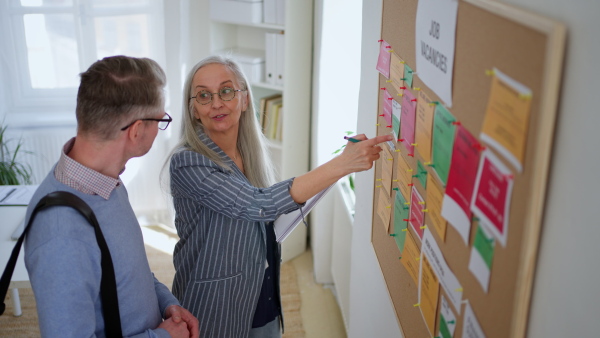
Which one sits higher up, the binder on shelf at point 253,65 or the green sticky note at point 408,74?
the green sticky note at point 408,74

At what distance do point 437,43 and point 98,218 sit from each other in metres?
0.81

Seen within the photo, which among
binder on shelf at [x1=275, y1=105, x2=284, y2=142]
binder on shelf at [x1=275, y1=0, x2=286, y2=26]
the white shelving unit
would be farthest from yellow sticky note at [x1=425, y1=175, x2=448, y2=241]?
binder on shelf at [x1=275, y1=105, x2=284, y2=142]

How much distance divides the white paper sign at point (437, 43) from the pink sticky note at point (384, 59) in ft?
0.92

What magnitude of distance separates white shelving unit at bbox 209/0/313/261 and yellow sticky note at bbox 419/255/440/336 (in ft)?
7.35

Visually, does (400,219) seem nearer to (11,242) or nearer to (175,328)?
(175,328)

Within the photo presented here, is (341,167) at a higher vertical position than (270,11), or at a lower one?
lower

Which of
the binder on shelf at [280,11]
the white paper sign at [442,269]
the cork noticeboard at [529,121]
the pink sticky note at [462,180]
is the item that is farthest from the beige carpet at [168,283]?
the pink sticky note at [462,180]

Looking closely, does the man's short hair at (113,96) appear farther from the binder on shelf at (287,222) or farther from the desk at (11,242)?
the desk at (11,242)

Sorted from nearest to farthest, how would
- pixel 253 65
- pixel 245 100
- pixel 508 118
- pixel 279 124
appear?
pixel 508 118 → pixel 245 100 → pixel 253 65 → pixel 279 124

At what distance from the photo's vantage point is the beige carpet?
132 inches

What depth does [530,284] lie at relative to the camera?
2.95 feet

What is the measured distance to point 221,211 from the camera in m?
1.78

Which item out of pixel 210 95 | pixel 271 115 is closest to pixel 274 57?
pixel 271 115

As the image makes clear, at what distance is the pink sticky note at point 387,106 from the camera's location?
165cm
